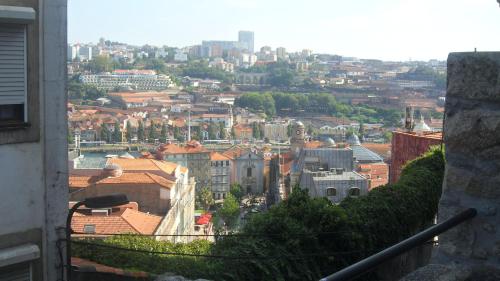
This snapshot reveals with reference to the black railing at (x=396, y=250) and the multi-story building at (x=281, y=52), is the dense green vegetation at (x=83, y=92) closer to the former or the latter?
the multi-story building at (x=281, y=52)

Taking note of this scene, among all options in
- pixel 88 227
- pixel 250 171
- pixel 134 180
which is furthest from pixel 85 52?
pixel 88 227

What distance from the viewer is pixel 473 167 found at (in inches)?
57.8

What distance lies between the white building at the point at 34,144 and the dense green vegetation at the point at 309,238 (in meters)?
1.19

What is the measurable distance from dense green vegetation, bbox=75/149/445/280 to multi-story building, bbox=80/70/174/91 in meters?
97.1

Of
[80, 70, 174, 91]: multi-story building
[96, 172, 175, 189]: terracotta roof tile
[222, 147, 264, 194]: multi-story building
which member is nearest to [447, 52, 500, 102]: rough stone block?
[96, 172, 175, 189]: terracotta roof tile

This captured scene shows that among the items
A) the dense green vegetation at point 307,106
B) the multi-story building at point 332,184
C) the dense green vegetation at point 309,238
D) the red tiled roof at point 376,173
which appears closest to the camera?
the dense green vegetation at point 309,238

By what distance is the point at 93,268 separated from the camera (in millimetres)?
4762

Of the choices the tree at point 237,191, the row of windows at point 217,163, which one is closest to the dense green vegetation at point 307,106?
the row of windows at point 217,163

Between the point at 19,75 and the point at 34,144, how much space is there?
36 centimetres

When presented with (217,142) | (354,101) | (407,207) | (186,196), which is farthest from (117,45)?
(407,207)

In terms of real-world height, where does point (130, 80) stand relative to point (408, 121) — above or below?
below

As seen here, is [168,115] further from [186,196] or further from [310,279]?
[310,279]

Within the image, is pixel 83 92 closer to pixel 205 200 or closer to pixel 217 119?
pixel 217 119

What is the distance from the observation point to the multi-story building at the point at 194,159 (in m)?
46.1
